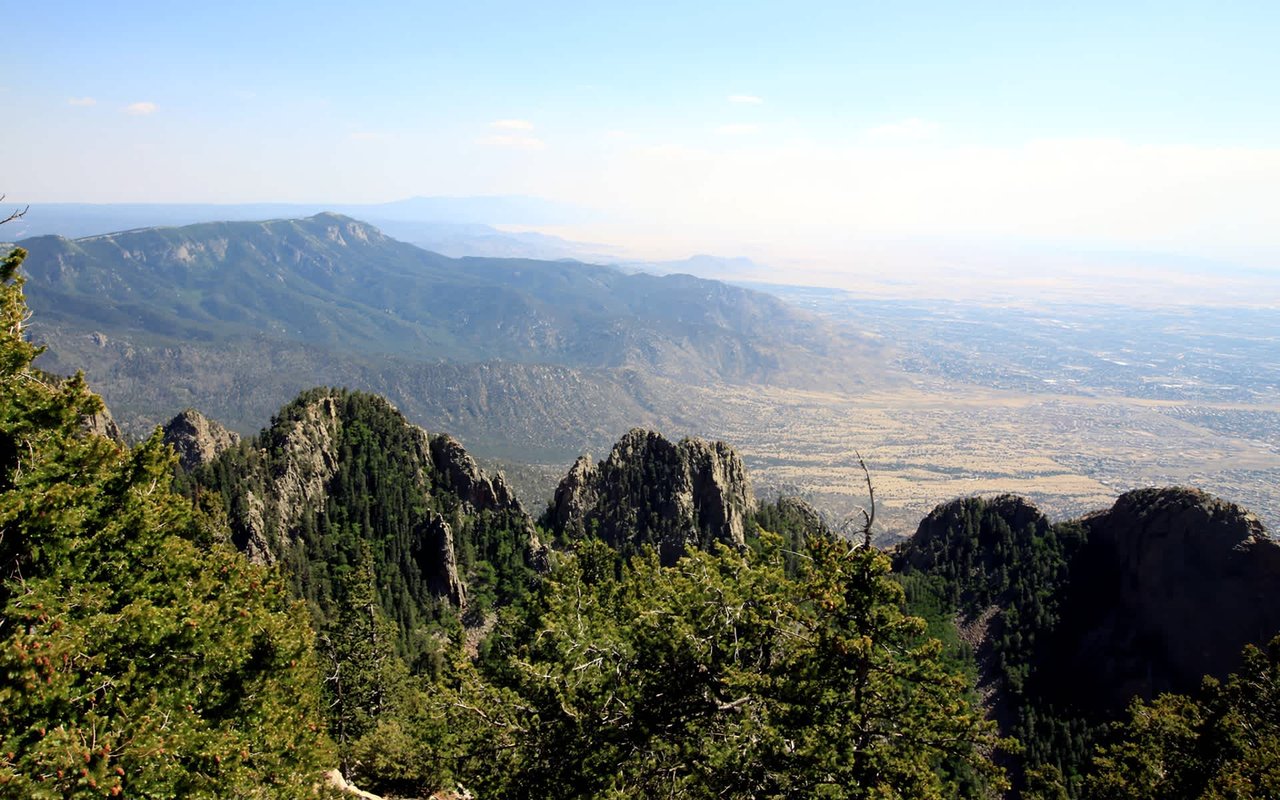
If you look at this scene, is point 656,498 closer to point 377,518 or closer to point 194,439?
point 377,518

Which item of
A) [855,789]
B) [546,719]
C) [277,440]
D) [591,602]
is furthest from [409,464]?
[855,789]

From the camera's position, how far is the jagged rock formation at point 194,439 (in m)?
90.9

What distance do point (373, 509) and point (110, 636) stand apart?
77.7m

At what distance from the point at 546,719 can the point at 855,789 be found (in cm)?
897

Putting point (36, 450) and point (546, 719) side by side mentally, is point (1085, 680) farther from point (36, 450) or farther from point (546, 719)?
point (36, 450)

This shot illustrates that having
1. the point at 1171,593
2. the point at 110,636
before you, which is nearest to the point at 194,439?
the point at 110,636

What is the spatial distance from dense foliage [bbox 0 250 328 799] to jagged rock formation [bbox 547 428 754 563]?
80.2 m

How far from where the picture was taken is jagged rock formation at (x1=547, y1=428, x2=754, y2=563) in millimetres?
99644

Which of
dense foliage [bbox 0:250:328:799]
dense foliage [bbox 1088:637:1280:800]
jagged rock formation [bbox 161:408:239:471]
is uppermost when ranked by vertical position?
dense foliage [bbox 0:250:328:799]

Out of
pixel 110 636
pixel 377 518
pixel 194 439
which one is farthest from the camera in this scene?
pixel 194 439

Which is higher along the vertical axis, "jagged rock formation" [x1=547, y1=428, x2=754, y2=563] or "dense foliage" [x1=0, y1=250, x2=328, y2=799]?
"dense foliage" [x1=0, y1=250, x2=328, y2=799]

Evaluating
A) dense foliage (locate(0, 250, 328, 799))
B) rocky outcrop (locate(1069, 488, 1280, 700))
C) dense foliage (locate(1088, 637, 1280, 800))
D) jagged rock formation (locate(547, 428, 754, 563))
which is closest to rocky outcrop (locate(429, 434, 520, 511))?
jagged rock formation (locate(547, 428, 754, 563))

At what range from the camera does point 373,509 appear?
89.1 meters

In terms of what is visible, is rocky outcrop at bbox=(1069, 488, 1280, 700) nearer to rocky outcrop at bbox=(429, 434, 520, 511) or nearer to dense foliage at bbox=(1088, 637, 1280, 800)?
dense foliage at bbox=(1088, 637, 1280, 800)
